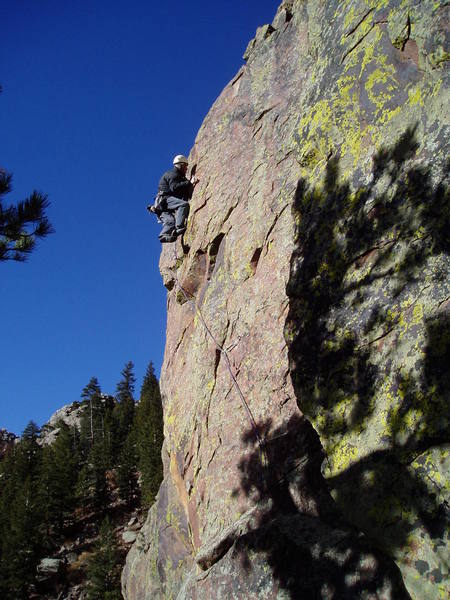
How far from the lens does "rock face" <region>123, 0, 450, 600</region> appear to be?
3646 mm

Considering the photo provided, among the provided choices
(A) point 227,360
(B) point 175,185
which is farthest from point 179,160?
(A) point 227,360

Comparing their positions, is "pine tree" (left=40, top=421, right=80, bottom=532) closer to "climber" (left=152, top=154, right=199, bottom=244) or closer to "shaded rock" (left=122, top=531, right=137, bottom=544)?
"shaded rock" (left=122, top=531, right=137, bottom=544)

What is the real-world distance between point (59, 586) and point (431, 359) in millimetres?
41339

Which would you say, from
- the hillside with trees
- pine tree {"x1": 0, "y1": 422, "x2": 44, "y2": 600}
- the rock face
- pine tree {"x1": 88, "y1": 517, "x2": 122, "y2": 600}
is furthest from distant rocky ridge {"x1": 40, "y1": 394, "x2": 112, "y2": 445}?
the rock face

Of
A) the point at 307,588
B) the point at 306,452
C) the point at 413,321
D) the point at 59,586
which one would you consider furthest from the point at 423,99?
the point at 59,586

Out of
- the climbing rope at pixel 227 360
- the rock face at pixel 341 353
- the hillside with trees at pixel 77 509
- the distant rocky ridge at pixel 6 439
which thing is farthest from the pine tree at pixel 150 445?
the distant rocky ridge at pixel 6 439

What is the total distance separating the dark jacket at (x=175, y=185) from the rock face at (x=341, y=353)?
3590 millimetres

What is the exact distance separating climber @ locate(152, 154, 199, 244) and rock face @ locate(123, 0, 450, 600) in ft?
10.8

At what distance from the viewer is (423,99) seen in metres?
4.41

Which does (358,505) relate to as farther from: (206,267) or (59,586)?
(59,586)

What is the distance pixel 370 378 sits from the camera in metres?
4.06

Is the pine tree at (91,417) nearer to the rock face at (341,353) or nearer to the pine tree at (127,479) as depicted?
the pine tree at (127,479)

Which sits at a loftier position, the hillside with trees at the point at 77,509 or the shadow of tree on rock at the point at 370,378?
the hillside with trees at the point at 77,509

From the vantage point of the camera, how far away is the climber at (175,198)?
37.6 feet
